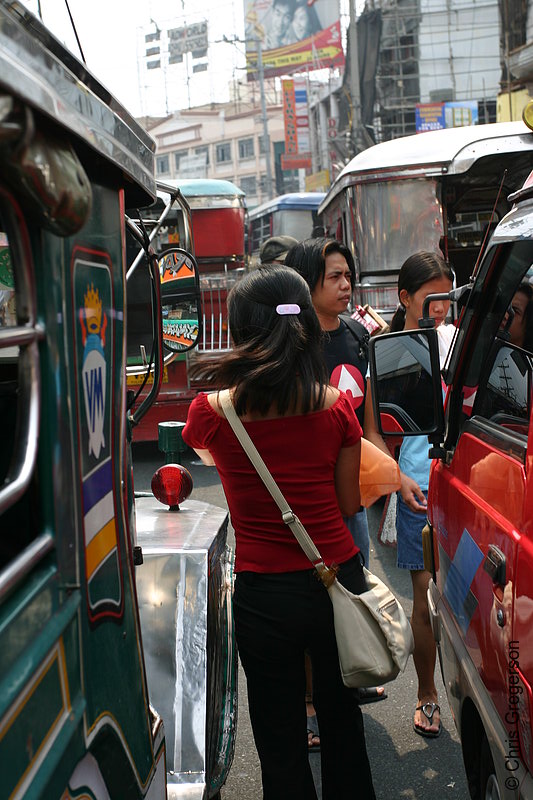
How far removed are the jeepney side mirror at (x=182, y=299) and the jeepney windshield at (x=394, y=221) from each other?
4.99 m

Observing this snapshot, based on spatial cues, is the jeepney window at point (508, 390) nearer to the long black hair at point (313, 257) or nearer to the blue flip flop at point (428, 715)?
the long black hair at point (313, 257)

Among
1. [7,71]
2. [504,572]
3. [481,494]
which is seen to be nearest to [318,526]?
[481,494]

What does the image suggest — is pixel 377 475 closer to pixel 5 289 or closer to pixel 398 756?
pixel 5 289

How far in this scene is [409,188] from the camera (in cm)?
765

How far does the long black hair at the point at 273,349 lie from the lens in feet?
7.12

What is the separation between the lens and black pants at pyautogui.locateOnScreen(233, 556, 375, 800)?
2232mm

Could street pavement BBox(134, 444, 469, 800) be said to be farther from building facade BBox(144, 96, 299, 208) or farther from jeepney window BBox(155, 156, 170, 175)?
jeepney window BBox(155, 156, 170, 175)

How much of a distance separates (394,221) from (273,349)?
19.4ft

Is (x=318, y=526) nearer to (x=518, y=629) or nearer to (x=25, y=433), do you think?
(x=518, y=629)

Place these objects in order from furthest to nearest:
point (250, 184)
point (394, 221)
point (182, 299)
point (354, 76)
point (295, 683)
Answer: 1. point (250, 184)
2. point (354, 76)
3. point (394, 221)
4. point (182, 299)
5. point (295, 683)

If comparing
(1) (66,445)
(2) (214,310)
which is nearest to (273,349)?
(1) (66,445)

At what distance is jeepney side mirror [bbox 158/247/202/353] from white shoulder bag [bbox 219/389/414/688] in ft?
2.49

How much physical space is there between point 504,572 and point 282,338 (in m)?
0.79

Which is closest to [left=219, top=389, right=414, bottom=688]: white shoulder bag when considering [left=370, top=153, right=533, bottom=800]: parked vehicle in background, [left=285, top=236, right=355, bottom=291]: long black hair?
[left=370, top=153, right=533, bottom=800]: parked vehicle in background
